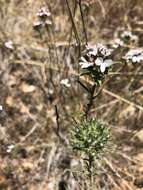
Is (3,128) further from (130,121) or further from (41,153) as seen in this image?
(130,121)

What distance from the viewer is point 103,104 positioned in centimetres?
263

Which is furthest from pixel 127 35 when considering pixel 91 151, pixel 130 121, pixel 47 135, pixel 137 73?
pixel 91 151

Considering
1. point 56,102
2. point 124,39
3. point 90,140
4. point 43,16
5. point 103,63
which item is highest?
point 124,39

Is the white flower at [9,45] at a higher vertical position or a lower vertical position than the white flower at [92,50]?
higher

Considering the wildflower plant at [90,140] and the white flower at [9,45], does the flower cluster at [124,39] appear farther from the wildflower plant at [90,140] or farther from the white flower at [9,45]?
the wildflower plant at [90,140]

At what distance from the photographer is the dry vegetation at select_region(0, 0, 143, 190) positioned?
240 centimetres

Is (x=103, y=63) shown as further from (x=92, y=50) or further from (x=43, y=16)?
(x=43, y=16)

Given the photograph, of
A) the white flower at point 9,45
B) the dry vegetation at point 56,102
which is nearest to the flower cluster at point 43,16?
the dry vegetation at point 56,102

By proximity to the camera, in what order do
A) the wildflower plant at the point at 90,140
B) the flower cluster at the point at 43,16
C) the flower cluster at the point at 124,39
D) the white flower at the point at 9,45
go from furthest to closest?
the white flower at the point at 9,45 → the flower cluster at the point at 124,39 → the flower cluster at the point at 43,16 → the wildflower plant at the point at 90,140

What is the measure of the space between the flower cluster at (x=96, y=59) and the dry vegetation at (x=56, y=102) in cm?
64

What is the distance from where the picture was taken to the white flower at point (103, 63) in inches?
57.9

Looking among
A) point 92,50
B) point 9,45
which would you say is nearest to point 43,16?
point 9,45

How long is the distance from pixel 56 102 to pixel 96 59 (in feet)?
3.57

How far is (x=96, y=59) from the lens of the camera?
1.51 meters
